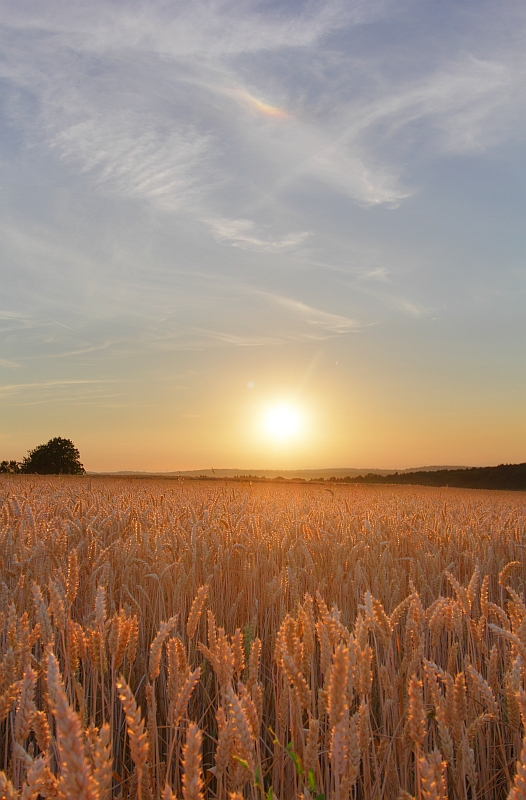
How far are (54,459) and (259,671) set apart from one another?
2948cm

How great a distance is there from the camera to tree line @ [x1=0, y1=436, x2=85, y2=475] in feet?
97.2

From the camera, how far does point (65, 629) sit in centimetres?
180

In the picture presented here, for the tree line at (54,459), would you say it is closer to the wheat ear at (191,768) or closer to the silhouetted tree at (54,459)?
the silhouetted tree at (54,459)

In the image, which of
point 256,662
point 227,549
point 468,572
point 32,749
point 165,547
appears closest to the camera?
point 256,662

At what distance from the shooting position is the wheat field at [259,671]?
1.21m

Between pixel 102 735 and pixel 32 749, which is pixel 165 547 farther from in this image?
pixel 102 735

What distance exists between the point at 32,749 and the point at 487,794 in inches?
66.4

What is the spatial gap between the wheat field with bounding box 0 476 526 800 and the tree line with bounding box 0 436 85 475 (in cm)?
2576

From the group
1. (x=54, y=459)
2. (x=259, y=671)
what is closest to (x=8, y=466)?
(x=54, y=459)

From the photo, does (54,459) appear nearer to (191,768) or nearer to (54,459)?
(54,459)

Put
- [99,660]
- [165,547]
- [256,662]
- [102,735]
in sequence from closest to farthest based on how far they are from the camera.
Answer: [102,735] → [256,662] → [99,660] → [165,547]

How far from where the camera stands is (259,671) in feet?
8.68

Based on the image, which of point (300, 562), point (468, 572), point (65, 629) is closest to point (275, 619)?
point (300, 562)

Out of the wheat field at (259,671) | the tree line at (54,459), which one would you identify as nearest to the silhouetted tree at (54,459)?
the tree line at (54,459)
